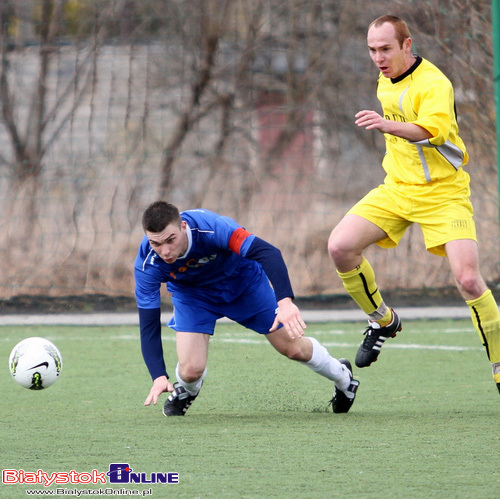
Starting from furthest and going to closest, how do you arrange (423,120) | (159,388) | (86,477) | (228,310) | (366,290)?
(366,290) < (228,310) < (423,120) < (159,388) < (86,477)

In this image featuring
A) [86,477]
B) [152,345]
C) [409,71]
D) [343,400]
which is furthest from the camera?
[343,400]

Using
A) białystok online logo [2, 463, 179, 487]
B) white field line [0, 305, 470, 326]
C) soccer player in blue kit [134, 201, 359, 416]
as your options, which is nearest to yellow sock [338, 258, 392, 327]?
soccer player in blue kit [134, 201, 359, 416]

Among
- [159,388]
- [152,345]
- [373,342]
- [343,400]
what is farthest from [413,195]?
[159,388]

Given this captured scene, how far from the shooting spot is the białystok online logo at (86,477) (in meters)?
3.52

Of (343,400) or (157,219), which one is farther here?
(343,400)

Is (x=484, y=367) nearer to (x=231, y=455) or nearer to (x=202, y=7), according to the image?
(x=231, y=455)

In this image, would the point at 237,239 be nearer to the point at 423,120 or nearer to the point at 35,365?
the point at 423,120

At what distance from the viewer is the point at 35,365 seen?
4.95 metres

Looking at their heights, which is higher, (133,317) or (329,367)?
(329,367)

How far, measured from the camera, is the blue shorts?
211 inches

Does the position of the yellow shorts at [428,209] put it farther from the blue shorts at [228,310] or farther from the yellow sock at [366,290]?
the blue shorts at [228,310]

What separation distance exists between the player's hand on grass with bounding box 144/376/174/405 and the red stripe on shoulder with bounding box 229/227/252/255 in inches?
30.2

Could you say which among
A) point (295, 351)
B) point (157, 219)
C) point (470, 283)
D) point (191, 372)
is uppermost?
point (157, 219)

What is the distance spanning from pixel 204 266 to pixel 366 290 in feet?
3.35
